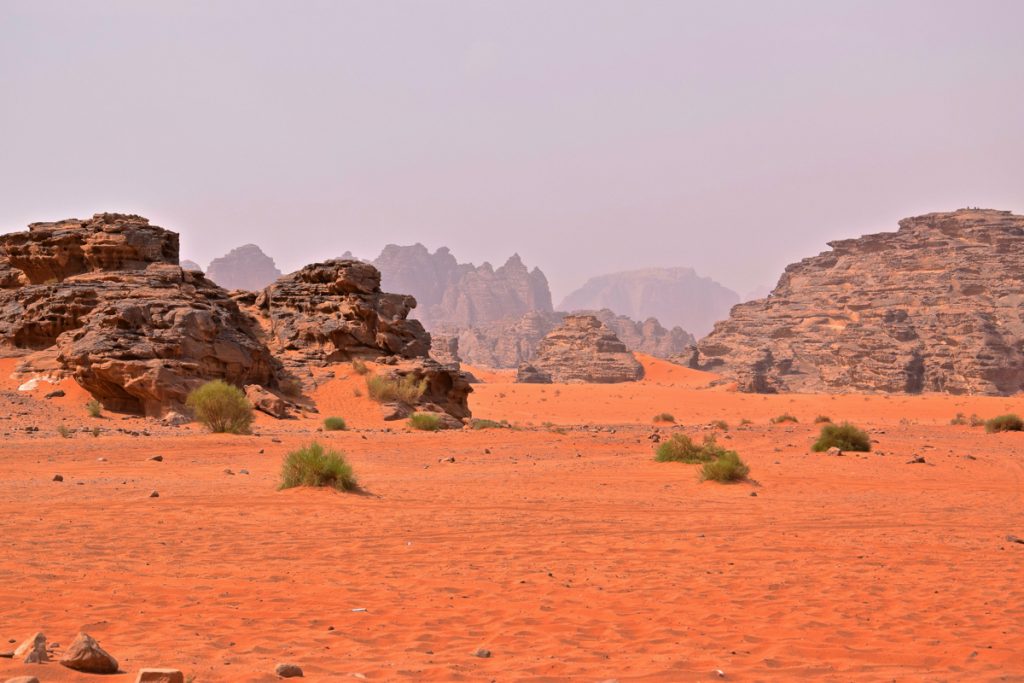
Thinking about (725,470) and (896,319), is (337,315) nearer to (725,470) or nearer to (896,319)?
(725,470)

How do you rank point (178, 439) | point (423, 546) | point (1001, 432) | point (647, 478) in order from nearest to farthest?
point (423, 546) → point (647, 478) → point (178, 439) → point (1001, 432)

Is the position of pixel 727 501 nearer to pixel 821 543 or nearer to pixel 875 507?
pixel 875 507

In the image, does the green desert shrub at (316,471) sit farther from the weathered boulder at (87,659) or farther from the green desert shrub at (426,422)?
the green desert shrub at (426,422)

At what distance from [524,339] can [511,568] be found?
11240 cm

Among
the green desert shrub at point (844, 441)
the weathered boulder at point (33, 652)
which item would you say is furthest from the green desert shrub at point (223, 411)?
the weathered boulder at point (33, 652)

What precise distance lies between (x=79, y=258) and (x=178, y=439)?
14.3m

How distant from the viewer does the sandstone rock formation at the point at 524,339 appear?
116250 millimetres

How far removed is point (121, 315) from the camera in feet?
78.5

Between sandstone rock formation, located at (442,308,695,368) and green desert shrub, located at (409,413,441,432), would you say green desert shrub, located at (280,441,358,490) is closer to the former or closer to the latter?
green desert shrub, located at (409,413,441,432)

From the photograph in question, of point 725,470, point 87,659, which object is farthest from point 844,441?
point 87,659

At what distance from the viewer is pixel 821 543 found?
945 cm

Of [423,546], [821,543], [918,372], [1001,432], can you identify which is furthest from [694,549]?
[918,372]

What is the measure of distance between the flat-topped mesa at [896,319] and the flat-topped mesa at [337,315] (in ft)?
121

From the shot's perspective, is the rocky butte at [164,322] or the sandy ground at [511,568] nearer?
the sandy ground at [511,568]
